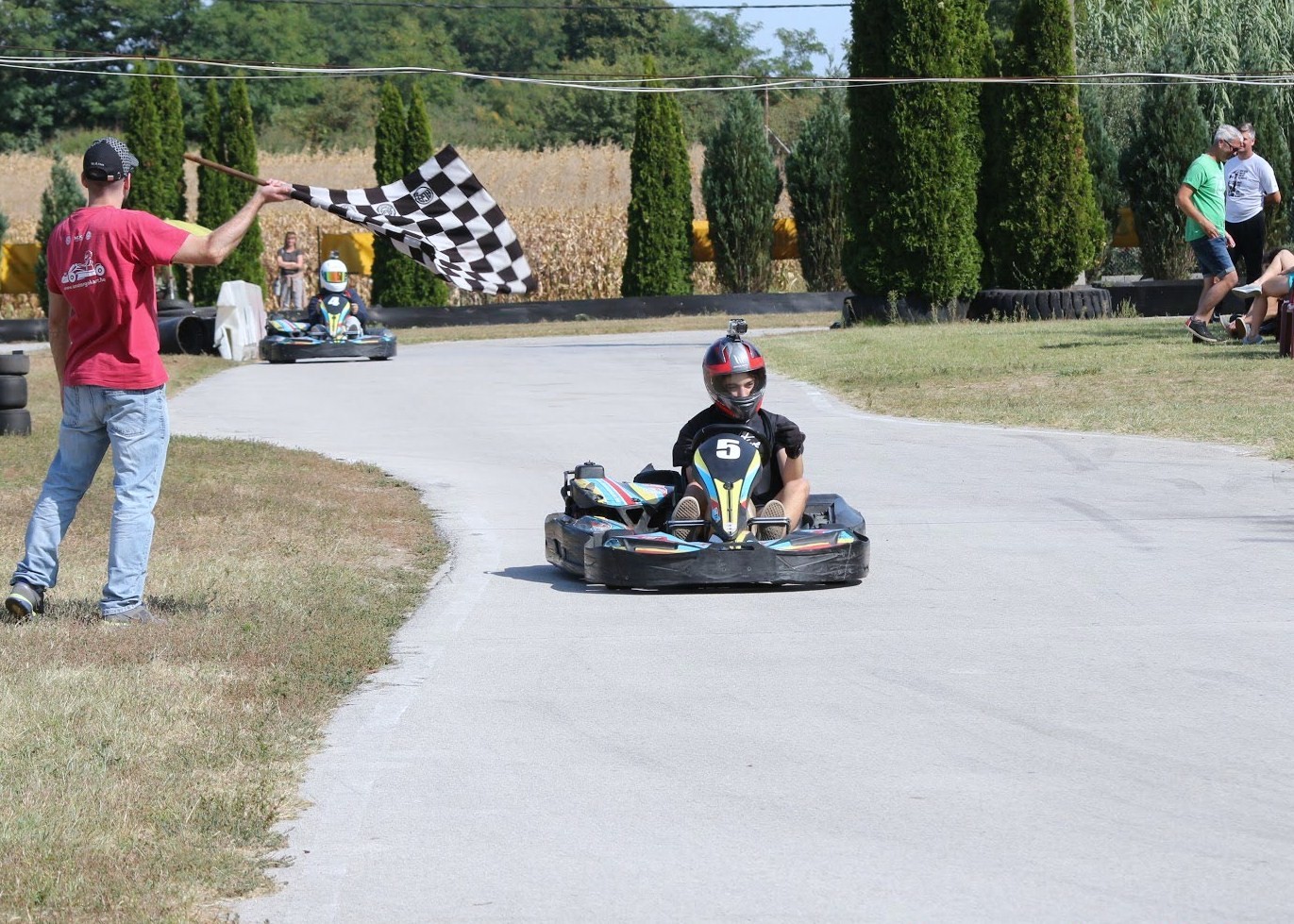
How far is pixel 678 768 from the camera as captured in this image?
17.1ft

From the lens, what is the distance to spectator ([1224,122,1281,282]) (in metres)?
18.9

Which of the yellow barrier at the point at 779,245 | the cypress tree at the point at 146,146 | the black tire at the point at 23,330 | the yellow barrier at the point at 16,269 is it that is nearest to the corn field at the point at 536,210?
the yellow barrier at the point at 779,245

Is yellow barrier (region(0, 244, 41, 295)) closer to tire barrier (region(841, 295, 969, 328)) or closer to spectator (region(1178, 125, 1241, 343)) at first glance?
tire barrier (region(841, 295, 969, 328))

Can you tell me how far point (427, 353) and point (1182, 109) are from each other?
15.2 metres

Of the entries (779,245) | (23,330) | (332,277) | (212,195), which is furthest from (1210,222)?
(212,195)

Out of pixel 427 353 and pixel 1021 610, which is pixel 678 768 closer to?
pixel 1021 610

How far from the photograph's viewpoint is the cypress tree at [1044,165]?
27.3 metres

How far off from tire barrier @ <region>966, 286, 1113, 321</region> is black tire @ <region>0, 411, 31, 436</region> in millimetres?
14777

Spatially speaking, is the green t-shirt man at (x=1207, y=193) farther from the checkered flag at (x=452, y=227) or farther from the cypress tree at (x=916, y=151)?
the checkered flag at (x=452, y=227)

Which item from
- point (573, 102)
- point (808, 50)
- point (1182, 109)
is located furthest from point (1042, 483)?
point (808, 50)

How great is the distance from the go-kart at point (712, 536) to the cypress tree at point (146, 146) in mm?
31812

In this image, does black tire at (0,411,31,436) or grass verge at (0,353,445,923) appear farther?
black tire at (0,411,31,436)

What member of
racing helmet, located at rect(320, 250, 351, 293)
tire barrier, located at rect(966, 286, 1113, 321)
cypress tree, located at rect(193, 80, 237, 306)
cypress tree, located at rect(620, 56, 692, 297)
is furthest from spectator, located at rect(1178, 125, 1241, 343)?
cypress tree, located at rect(193, 80, 237, 306)

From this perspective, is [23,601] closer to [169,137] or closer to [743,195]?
[743,195]
